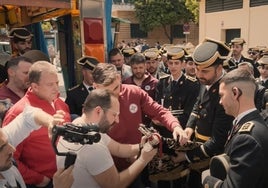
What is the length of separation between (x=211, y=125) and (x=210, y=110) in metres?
0.14

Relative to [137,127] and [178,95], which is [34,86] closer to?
[137,127]

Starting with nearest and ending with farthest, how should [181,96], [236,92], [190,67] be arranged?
[236,92], [181,96], [190,67]

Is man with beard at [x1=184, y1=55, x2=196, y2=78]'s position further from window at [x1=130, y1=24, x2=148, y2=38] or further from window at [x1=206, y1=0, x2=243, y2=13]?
window at [x1=130, y1=24, x2=148, y2=38]

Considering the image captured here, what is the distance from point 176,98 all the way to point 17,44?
8.78 feet

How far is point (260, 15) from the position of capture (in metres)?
18.3

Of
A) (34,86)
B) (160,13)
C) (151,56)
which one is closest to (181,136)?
(34,86)

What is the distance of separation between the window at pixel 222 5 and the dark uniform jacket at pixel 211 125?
60.2 feet

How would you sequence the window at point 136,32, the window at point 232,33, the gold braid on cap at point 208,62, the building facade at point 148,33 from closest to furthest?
Answer: the gold braid on cap at point 208,62, the window at point 232,33, the building facade at point 148,33, the window at point 136,32

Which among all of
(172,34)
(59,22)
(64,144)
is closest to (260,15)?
(59,22)

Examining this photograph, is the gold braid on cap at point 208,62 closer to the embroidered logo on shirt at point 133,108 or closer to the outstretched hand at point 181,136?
the outstretched hand at point 181,136

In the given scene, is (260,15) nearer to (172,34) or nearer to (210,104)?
(210,104)

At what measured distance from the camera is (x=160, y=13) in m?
37.3

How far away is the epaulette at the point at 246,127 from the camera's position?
2.13 metres

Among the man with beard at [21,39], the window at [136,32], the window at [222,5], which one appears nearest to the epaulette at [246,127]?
the man with beard at [21,39]
